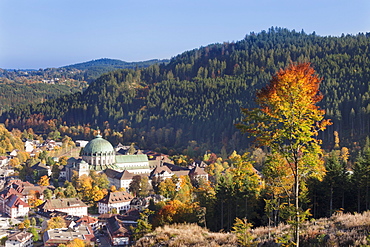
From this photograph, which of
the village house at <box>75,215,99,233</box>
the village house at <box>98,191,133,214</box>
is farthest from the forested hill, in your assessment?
the village house at <box>75,215,99,233</box>

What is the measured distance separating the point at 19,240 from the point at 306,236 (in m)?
32.6

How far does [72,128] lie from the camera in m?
128

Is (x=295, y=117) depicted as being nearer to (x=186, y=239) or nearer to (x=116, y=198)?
(x=186, y=239)

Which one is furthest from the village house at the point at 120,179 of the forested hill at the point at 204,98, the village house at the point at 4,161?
the village house at the point at 4,161

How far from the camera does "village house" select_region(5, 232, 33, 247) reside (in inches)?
1614

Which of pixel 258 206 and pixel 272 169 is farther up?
pixel 272 169

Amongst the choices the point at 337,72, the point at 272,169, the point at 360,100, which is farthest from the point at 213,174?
the point at 272,169

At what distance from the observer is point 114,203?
56.2 meters

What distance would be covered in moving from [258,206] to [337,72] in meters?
82.7

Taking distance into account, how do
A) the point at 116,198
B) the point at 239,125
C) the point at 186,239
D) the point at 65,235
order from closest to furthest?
the point at 239,125 → the point at 186,239 → the point at 65,235 → the point at 116,198

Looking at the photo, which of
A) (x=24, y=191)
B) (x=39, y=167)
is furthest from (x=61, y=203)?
(x=39, y=167)

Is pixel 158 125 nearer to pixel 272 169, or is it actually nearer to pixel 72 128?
pixel 72 128

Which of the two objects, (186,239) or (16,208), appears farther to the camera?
(16,208)

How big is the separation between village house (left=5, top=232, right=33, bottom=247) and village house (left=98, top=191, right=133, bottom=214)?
1396 centimetres
